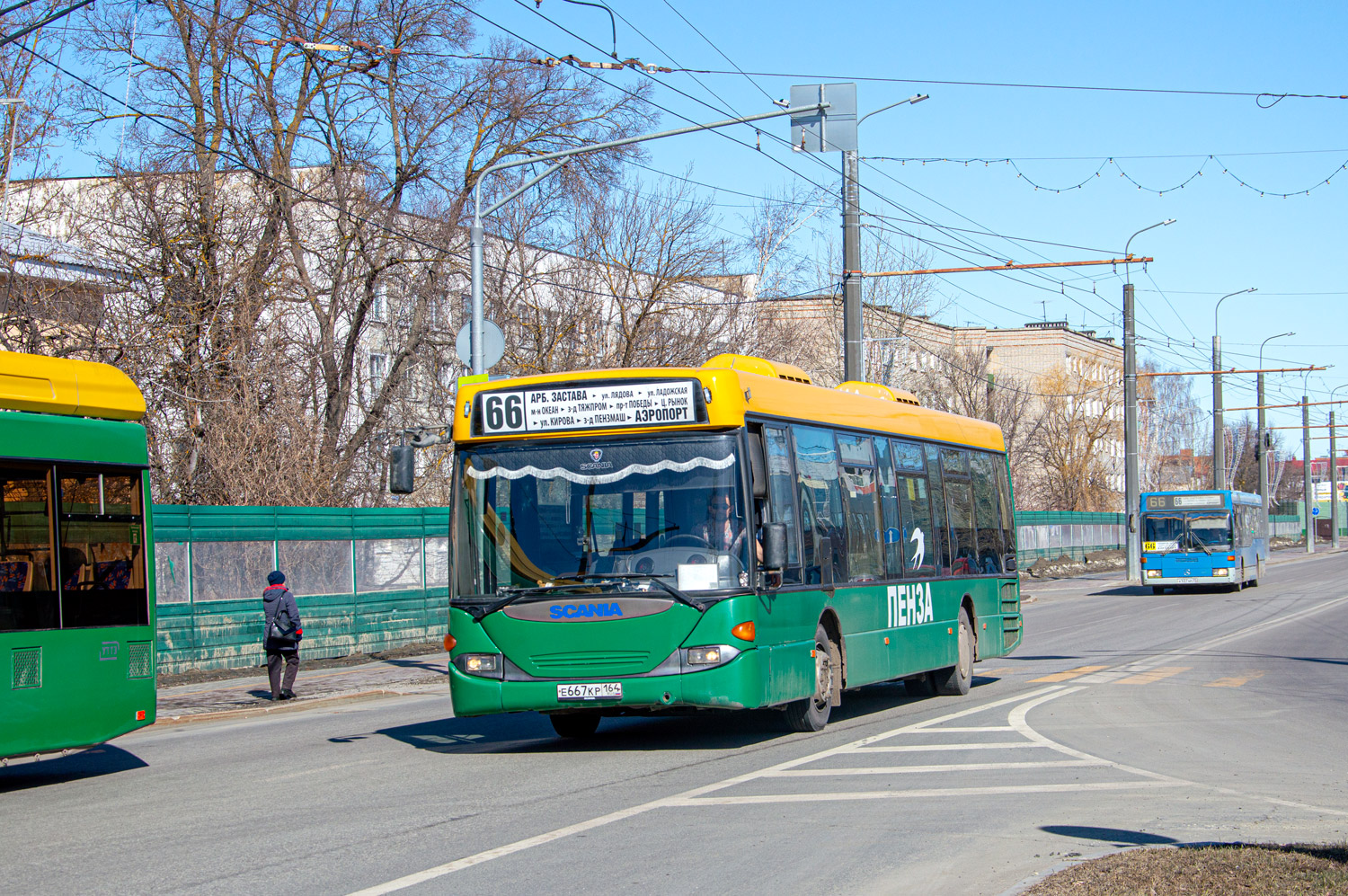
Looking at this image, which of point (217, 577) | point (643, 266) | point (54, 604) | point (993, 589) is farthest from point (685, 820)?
point (643, 266)

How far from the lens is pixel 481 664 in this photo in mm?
11227

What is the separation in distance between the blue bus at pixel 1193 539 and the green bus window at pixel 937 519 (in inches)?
1115

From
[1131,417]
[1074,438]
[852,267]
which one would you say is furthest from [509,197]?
[1074,438]

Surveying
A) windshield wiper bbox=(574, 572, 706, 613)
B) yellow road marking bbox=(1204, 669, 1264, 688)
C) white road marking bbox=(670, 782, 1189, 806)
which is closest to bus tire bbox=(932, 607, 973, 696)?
yellow road marking bbox=(1204, 669, 1264, 688)

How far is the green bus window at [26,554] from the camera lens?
10008mm

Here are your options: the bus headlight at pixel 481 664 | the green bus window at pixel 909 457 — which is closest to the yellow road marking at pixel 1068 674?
the green bus window at pixel 909 457

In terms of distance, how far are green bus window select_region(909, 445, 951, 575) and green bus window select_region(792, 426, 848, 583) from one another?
272 centimetres

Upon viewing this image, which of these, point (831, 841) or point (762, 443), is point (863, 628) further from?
point (831, 841)

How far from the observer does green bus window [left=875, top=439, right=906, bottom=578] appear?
14156 mm

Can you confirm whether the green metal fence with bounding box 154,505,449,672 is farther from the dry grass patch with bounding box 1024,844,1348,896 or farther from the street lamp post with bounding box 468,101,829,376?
the dry grass patch with bounding box 1024,844,1348,896

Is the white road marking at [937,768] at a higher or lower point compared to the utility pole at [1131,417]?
lower

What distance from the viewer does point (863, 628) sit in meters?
13.4

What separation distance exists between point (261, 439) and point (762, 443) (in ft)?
50.8

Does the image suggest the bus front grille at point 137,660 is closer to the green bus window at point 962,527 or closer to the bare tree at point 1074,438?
the green bus window at point 962,527
